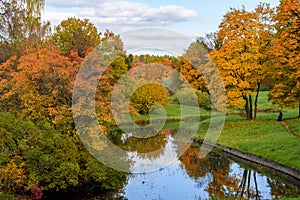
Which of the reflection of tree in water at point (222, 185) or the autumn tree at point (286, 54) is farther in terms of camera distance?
the autumn tree at point (286, 54)

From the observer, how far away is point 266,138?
28.1 metres

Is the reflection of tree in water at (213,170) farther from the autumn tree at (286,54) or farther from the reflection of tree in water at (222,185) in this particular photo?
the autumn tree at (286,54)

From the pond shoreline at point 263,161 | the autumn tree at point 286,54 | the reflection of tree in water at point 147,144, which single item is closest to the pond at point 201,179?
the reflection of tree in water at point 147,144

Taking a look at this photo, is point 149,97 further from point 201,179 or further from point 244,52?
point 201,179

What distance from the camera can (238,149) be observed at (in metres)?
27.7

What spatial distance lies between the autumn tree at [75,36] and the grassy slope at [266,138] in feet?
44.9

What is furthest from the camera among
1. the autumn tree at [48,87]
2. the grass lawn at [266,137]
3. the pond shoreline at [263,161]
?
the grass lawn at [266,137]

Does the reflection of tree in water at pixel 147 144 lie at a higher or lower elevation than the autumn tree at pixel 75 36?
lower

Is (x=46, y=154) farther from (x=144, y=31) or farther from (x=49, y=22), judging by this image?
(x=49, y=22)

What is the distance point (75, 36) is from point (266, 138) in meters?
16.9

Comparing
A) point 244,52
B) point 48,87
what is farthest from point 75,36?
point 244,52

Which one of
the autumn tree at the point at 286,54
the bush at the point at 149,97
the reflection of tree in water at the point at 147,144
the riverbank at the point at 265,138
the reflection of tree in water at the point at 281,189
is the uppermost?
the autumn tree at the point at 286,54

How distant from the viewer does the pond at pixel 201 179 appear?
18.5 metres

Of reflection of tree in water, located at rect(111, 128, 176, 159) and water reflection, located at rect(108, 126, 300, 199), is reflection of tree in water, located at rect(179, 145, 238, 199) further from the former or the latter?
reflection of tree in water, located at rect(111, 128, 176, 159)
